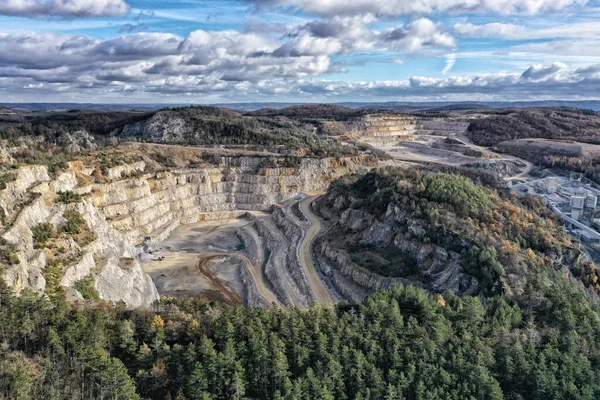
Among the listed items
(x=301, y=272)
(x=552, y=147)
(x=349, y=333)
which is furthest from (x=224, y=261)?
(x=552, y=147)

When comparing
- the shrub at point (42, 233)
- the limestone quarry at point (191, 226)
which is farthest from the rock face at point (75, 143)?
the shrub at point (42, 233)

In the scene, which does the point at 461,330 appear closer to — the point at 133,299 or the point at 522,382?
the point at 522,382

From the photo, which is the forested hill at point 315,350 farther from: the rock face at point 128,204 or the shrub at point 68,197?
the shrub at point 68,197

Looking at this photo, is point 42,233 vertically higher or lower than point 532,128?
lower

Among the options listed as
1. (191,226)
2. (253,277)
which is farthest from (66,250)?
(191,226)

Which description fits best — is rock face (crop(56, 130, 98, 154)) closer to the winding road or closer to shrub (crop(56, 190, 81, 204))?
shrub (crop(56, 190, 81, 204))

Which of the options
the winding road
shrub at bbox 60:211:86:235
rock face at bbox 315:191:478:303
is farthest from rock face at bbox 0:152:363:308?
rock face at bbox 315:191:478:303

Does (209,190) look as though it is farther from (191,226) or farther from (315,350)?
(315,350)
